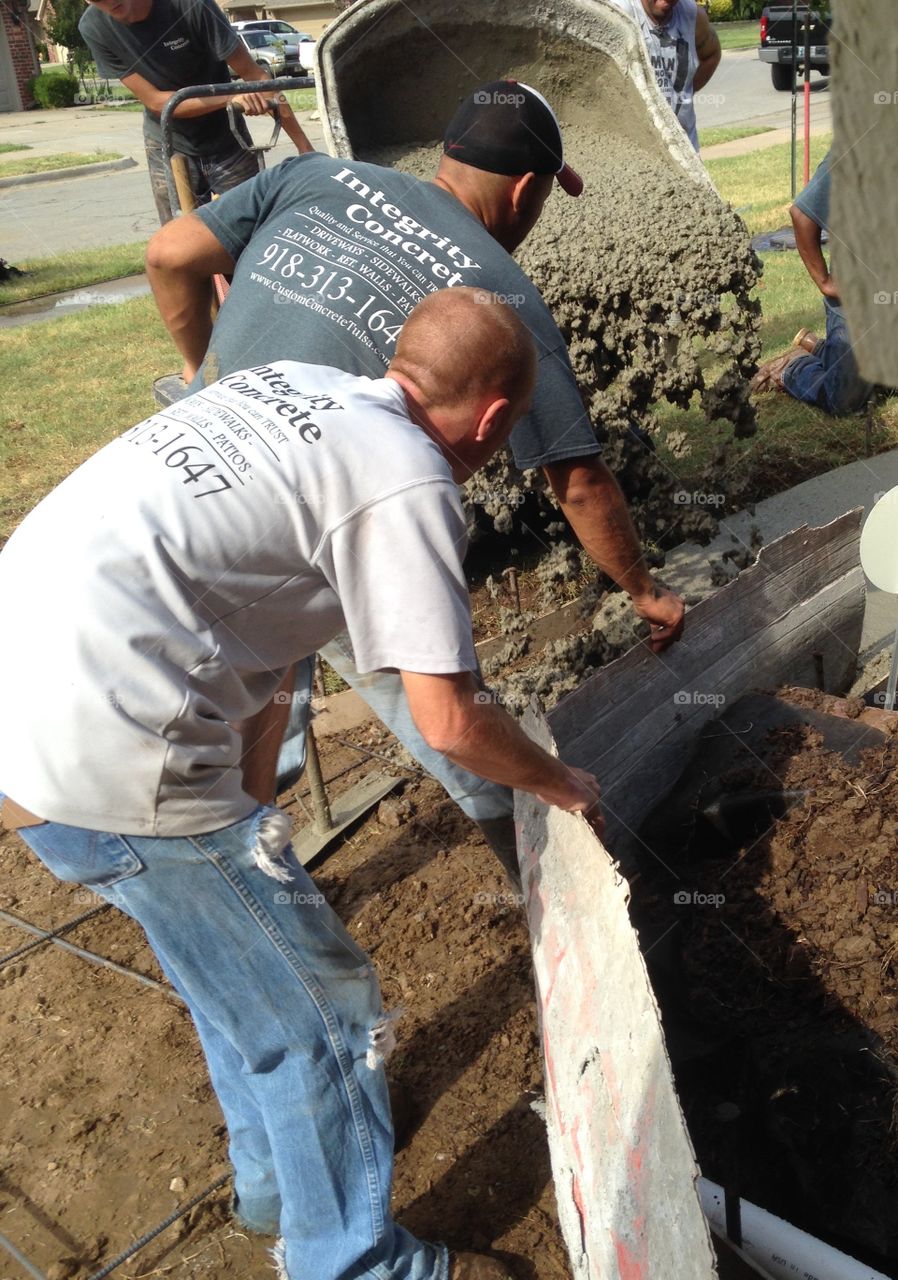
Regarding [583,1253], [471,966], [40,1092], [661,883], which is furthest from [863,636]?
[40,1092]

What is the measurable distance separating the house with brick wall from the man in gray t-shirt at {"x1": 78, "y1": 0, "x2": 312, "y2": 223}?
32997mm

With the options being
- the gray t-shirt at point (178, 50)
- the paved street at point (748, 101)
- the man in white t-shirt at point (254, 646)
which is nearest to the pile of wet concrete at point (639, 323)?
the man in white t-shirt at point (254, 646)

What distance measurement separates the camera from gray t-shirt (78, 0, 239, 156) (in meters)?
5.55

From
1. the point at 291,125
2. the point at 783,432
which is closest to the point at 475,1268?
the point at 291,125

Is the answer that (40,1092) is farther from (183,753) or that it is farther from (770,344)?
(770,344)

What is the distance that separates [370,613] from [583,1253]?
1164 millimetres

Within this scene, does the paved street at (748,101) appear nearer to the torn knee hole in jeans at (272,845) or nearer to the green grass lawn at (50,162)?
the green grass lawn at (50,162)

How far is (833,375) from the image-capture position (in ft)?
20.0

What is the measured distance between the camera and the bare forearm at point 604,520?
256 cm

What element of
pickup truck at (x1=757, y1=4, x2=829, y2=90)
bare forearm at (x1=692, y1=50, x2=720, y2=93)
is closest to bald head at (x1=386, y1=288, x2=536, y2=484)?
bare forearm at (x1=692, y1=50, x2=720, y2=93)

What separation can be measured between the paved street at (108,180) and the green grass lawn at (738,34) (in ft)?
4.65

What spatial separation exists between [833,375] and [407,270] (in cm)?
424

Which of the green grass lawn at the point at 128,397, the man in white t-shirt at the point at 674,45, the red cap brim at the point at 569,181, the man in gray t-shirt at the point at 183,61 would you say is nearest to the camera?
the red cap brim at the point at 569,181

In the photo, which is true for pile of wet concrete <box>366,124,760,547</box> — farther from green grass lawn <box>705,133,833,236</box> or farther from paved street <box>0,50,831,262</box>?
paved street <box>0,50,831,262</box>
